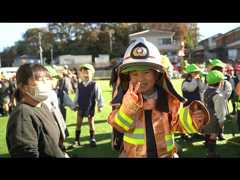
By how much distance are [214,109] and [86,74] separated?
2039mm

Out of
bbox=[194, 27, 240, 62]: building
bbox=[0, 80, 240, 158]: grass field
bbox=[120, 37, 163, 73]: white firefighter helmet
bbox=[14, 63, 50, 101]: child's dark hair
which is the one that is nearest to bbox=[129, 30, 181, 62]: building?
bbox=[194, 27, 240, 62]: building

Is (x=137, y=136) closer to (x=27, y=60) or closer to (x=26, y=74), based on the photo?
(x=26, y=74)

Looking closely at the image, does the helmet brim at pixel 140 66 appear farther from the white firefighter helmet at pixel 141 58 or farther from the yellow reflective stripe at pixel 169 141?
the yellow reflective stripe at pixel 169 141

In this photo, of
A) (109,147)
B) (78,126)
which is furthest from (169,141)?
(78,126)

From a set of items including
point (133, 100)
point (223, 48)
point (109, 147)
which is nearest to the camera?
point (133, 100)

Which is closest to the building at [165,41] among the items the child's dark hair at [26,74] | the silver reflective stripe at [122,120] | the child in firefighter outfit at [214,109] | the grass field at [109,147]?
the grass field at [109,147]

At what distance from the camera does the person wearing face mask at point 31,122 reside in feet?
6.86

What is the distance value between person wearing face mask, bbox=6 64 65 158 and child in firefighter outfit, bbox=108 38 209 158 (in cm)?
41

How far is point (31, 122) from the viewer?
2.16 metres
